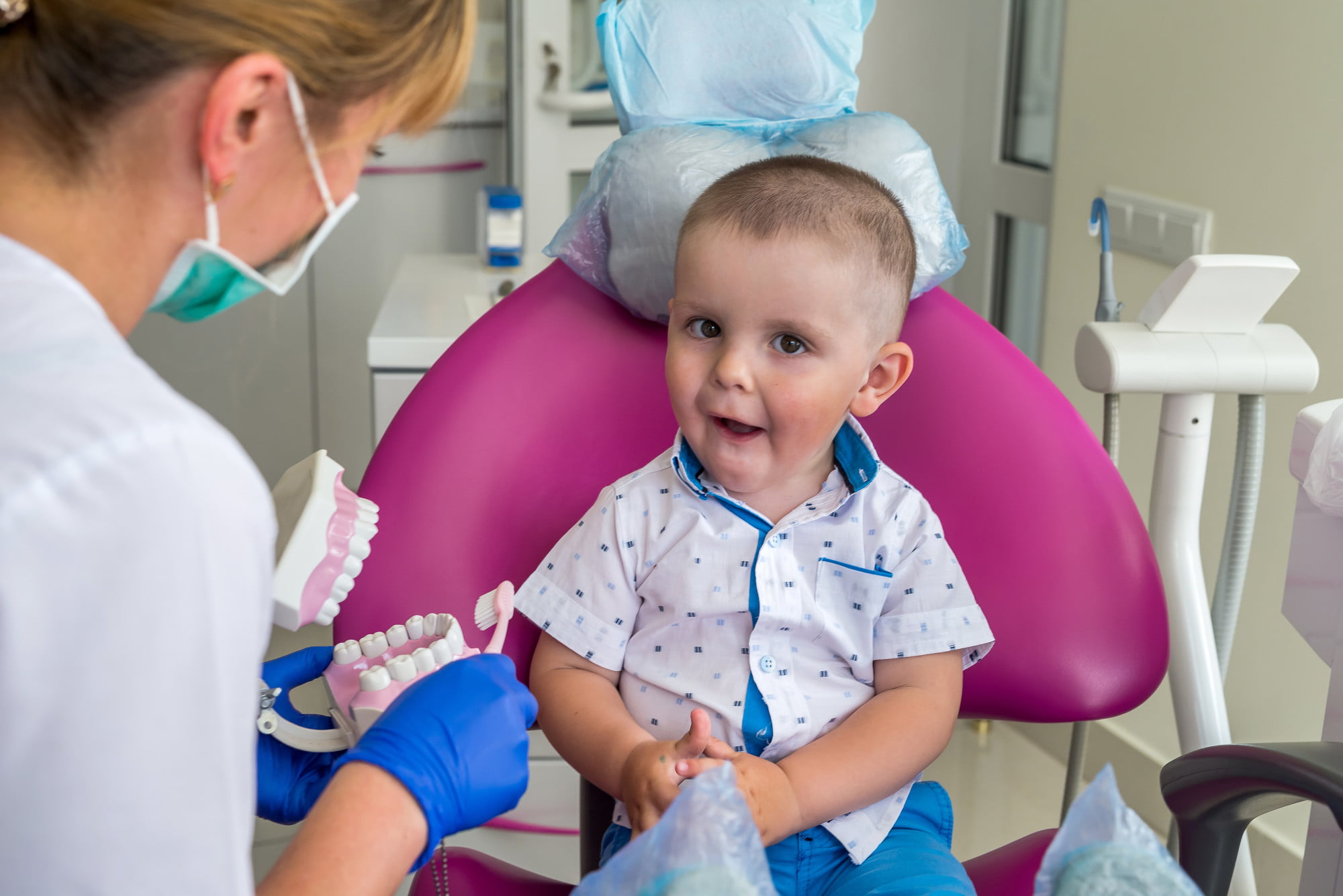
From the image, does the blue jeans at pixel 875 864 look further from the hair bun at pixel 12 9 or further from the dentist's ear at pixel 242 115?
the hair bun at pixel 12 9

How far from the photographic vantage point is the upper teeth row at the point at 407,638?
0.89 metres

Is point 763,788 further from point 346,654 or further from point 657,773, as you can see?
point 346,654

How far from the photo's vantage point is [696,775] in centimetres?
88

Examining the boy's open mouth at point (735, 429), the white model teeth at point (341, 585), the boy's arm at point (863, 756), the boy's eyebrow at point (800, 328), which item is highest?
the boy's eyebrow at point (800, 328)

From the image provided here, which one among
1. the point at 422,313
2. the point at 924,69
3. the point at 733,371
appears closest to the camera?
the point at 733,371

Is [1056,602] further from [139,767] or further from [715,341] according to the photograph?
[139,767]

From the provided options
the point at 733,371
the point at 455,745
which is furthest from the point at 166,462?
the point at 733,371

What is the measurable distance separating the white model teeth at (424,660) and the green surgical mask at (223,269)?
0.88ft

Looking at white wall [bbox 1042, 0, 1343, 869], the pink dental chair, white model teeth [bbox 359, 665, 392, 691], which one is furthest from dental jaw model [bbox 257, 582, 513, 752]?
white wall [bbox 1042, 0, 1343, 869]

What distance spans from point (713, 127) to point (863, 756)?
57 cm

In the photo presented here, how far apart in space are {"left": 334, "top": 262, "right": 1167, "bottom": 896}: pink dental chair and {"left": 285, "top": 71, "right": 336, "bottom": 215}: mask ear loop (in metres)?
0.36

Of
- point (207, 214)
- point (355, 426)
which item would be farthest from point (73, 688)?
point (355, 426)

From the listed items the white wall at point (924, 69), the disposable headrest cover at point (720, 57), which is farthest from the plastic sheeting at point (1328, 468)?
the white wall at point (924, 69)

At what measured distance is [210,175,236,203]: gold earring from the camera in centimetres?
65
